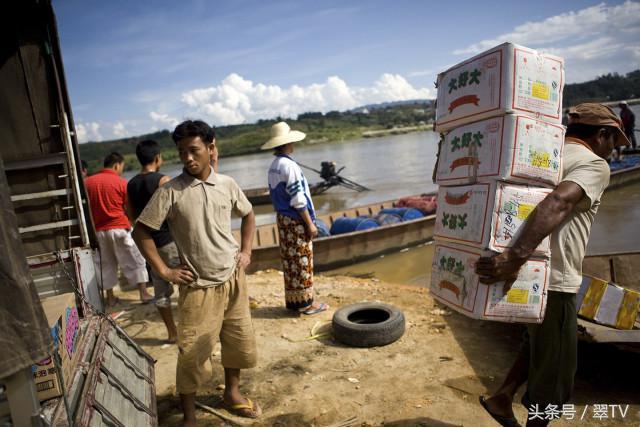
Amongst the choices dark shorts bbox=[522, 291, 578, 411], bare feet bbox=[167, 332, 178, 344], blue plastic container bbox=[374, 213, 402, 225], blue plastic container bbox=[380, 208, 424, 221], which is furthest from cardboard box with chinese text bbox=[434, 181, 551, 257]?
blue plastic container bbox=[380, 208, 424, 221]

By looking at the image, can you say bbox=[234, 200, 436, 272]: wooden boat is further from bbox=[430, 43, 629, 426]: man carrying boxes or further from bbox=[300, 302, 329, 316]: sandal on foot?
bbox=[430, 43, 629, 426]: man carrying boxes

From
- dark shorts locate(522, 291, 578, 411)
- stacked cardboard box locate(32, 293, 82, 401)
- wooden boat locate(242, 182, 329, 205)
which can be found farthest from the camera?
wooden boat locate(242, 182, 329, 205)

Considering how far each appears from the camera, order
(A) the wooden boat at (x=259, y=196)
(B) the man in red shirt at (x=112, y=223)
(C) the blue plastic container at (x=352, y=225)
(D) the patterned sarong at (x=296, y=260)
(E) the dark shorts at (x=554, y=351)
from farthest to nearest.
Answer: (A) the wooden boat at (x=259, y=196) < (C) the blue plastic container at (x=352, y=225) < (B) the man in red shirt at (x=112, y=223) < (D) the patterned sarong at (x=296, y=260) < (E) the dark shorts at (x=554, y=351)

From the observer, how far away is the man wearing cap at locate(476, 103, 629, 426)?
6.40 feet

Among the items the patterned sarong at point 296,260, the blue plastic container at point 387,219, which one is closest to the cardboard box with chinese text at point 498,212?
the patterned sarong at point 296,260

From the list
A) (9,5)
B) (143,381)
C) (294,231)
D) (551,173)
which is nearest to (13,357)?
(143,381)

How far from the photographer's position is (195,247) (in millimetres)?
2559

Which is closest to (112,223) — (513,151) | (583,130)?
(513,151)

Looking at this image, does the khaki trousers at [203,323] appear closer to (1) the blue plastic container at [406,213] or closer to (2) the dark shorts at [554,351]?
(2) the dark shorts at [554,351]

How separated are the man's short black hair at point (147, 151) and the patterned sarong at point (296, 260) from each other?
149cm

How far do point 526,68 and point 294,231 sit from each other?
10.0ft

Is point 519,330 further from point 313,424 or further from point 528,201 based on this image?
point 528,201

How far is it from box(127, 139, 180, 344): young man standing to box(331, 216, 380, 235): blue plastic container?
5.17 metres

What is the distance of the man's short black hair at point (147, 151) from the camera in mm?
4039
